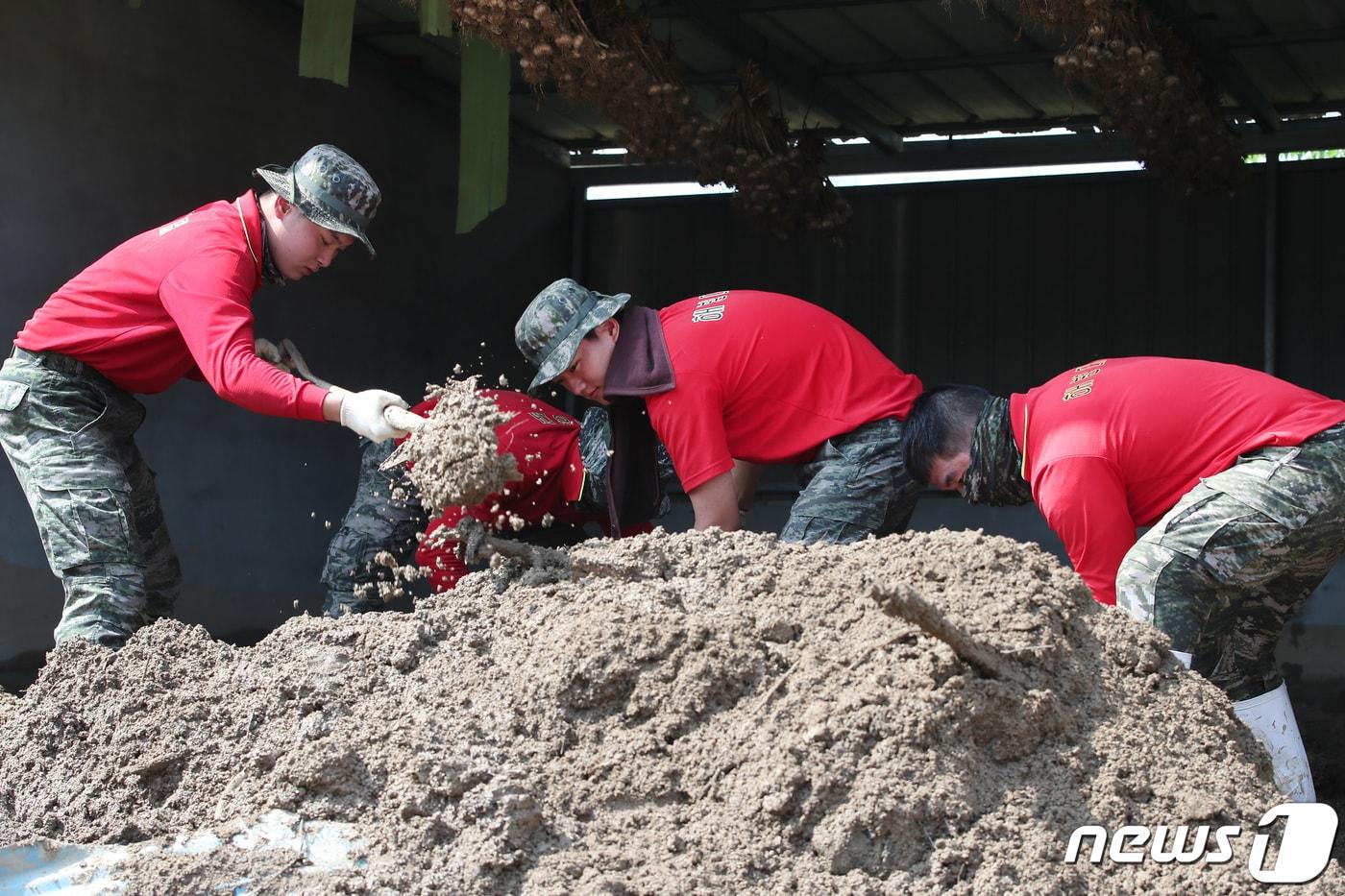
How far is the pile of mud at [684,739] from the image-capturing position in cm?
210

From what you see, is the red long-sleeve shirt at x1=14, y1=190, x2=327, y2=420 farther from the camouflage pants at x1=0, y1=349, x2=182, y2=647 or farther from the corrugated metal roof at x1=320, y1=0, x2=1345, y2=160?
the corrugated metal roof at x1=320, y1=0, x2=1345, y2=160

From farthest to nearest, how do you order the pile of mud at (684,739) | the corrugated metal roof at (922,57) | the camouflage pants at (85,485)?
1. the corrugated metal roof at (922,57)
2. the camouflage pants at (85,485)
3. the pile of mud at (684,739)

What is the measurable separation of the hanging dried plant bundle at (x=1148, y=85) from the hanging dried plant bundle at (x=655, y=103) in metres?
1.44

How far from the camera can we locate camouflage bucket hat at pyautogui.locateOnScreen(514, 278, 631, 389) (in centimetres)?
378

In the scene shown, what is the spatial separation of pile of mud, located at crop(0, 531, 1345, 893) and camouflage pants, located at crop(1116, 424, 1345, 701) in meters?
0.44

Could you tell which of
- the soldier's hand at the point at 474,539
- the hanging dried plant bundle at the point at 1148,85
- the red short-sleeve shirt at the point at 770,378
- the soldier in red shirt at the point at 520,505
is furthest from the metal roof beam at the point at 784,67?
the soldier's hand at the point at 474,539

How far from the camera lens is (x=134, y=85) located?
6.54m

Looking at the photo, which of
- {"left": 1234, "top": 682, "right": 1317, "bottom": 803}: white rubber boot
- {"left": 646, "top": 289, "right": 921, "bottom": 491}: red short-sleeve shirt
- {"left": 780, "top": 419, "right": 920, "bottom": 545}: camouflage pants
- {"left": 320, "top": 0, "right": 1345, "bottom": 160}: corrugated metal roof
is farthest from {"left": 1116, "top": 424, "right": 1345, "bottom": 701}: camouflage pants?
{"left": 320, "top": 0, "right": 1345, "bottom": 160}: corrugated metal roof

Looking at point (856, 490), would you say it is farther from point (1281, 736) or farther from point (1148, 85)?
point (1148, 85)

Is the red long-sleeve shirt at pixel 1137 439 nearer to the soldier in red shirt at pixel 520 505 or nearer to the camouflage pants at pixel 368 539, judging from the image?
the soldier in red shirt at pixel 520 505

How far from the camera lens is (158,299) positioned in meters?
3.60

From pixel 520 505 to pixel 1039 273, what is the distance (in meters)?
5.43

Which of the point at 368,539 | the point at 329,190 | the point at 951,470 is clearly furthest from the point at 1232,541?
the point at 368,539

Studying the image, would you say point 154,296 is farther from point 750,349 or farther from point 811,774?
point 811,774
